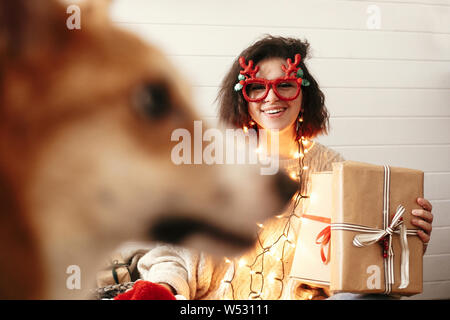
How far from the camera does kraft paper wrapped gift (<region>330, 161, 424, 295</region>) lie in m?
1.26

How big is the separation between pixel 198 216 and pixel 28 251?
2.24 feet

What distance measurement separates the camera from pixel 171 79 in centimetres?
158

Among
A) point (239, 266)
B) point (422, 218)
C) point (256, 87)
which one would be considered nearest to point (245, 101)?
point (256, 87)

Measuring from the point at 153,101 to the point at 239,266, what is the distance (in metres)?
0.72

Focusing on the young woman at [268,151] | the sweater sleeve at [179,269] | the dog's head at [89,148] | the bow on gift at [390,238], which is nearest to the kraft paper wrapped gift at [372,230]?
the bow on gift at [390,238]

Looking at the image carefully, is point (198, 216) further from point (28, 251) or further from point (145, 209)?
point (28, 251)

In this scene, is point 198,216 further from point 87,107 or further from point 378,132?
point 378,132

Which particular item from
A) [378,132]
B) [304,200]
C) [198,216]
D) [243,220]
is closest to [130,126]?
[198,216]

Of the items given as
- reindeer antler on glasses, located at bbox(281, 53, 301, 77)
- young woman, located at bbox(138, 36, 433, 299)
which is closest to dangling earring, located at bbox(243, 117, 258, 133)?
young woman, located at bbox(138, 36, 433, 299)

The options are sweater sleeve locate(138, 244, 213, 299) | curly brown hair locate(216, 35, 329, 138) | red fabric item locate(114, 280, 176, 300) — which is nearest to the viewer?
red fabric item locate(114, 280, 176, 300)

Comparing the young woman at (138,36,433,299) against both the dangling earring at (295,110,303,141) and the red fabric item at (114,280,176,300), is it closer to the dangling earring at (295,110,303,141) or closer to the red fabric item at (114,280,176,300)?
the dangling earring at (295,110,303,141)

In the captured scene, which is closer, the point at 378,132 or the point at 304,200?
the point at 304,200
